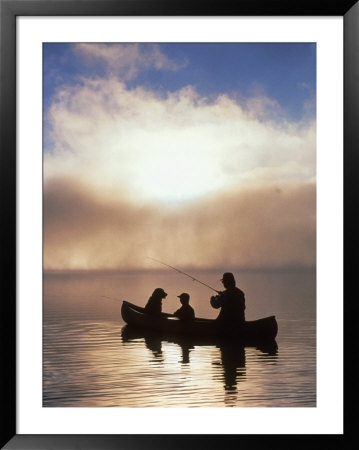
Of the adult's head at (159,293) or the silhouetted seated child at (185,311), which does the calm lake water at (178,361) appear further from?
the silhouetted seated child at (185,311)

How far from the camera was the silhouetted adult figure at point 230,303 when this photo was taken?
2408mm

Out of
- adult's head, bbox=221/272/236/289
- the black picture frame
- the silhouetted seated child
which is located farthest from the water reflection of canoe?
the black picture frame

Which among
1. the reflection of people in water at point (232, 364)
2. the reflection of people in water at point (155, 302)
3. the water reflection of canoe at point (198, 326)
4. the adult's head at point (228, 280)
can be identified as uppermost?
the adult's head at point (228, 280)

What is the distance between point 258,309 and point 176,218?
50cm

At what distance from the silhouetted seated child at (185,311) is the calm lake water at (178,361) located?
0.22 m

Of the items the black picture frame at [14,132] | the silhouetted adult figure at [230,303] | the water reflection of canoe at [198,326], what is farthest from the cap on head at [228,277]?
the black picture frame at [14,132]

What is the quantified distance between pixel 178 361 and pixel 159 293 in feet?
1.39

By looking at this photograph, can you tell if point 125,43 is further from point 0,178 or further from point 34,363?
point 34,363

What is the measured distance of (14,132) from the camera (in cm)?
191

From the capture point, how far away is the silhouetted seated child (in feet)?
8.54

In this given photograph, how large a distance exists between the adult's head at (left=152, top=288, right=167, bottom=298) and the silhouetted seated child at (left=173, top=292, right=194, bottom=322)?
0.11m

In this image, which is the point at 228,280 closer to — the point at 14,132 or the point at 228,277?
the point at 228,277

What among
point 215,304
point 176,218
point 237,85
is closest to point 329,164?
point 237,85

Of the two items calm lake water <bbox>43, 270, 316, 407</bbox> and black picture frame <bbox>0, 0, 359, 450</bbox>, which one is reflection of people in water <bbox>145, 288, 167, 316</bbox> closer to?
calm lake water <bbox>43, 270, 316, 407</bbox>
